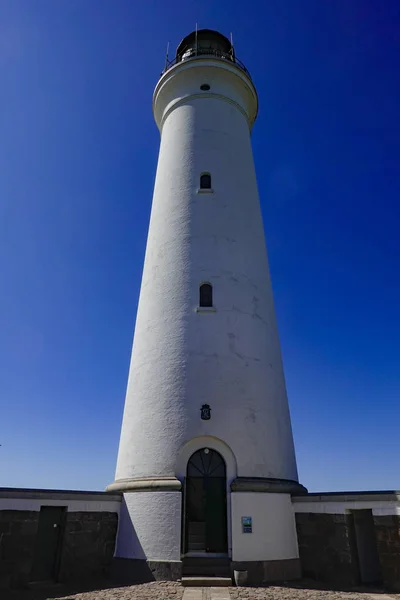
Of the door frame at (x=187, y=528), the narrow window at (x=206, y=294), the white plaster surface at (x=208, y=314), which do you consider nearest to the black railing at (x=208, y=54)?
the white plaster surface at (x=208, y=314)

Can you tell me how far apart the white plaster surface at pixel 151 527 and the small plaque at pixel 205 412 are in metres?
2.06

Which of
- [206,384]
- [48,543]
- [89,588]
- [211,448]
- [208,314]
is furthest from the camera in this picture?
[208,314]

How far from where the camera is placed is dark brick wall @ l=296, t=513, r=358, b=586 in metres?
11.3

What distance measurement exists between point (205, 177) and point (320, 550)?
40.5 ft

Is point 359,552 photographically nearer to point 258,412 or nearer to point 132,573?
point 258,412

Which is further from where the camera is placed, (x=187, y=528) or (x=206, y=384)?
(x=206, y=384)

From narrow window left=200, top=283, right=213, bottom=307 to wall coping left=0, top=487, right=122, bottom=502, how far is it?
20.0ft

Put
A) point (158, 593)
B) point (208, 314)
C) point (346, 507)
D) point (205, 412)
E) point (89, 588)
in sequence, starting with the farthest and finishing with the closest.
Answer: point (208, 314)
point (205, 412)
point (346, 507)
point (89, 588)
point (158, 593)

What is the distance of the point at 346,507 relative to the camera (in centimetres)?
1159

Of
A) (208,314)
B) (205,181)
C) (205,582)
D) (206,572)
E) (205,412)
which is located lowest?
(205,582)

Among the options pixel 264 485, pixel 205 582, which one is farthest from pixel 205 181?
pixel 205 582

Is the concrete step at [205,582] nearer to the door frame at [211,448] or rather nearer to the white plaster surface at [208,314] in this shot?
the door frame at [211,448]

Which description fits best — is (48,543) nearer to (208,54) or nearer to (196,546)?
(196,546)

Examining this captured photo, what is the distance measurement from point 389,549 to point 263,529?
9.95 ft
